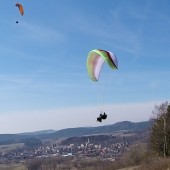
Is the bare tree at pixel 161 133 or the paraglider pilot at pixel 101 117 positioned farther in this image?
the bare tree at pixel 161 133

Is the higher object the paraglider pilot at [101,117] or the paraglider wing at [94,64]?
the paraglider wing at [94,64]

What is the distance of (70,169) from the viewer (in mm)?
147500

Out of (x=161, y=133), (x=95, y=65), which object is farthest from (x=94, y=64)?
(x=161, y=133)

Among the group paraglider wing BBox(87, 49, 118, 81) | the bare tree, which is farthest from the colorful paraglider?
the bare tree

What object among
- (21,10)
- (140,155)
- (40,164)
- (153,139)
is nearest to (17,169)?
(40,164)

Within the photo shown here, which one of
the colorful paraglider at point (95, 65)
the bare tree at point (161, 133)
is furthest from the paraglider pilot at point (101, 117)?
the bare tree at point (161, 133)

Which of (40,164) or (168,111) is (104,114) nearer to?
(168,111)

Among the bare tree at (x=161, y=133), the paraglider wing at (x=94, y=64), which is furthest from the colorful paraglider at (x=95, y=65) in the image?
the bare tree at (x=161, y=133)

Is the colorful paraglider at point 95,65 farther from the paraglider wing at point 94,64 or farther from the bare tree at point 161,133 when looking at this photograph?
the bare tree at point 161,133

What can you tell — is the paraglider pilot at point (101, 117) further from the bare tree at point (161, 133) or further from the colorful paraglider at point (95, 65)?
the bare tree at point (161, 133)

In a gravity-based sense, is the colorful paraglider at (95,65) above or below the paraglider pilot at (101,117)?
above

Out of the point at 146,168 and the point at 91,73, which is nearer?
the point at 91,73

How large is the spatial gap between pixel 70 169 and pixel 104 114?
130 metres

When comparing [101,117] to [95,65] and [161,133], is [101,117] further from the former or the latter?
[161,133]
